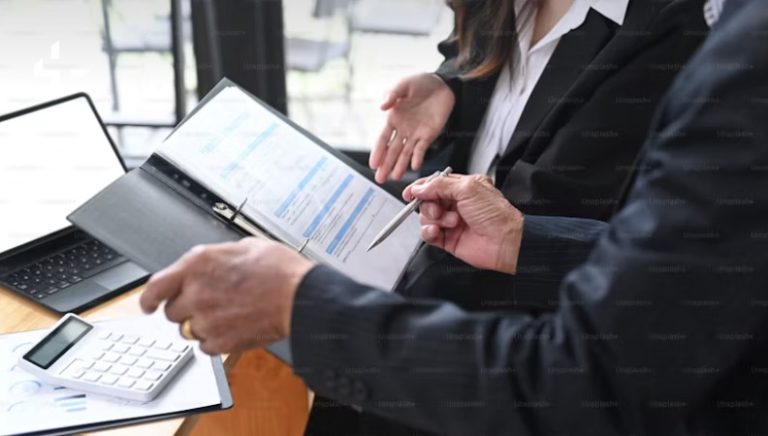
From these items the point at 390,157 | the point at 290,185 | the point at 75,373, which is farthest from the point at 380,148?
the point at 75,373

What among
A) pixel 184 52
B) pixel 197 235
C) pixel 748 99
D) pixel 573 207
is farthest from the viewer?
pixel 184 52

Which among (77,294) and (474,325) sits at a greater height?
(474,325)

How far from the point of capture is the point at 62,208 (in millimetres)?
1110

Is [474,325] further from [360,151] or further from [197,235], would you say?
[360,151]

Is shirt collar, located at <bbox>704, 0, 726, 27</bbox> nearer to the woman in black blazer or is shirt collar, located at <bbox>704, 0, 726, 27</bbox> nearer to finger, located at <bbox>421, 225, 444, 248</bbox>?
the woman in black blazer

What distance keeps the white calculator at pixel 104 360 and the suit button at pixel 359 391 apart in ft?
0.96

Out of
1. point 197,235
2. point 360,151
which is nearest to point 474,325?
point 197,235

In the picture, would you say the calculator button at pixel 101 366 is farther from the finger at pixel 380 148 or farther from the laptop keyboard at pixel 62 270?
the finger at pixel 380 148

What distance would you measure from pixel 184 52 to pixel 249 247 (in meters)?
0.93

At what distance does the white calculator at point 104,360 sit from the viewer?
0.85 m

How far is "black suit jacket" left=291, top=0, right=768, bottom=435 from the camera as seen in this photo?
0.55 metres

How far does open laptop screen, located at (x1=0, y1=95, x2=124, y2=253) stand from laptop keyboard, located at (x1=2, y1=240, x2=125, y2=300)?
0.04 meters

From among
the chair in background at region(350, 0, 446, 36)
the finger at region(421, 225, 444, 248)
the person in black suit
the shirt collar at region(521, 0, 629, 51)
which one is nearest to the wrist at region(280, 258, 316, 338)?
the person in black suit

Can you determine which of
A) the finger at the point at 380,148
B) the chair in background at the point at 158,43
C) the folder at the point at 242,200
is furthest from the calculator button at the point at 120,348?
the chair in background at the point at 158,43
